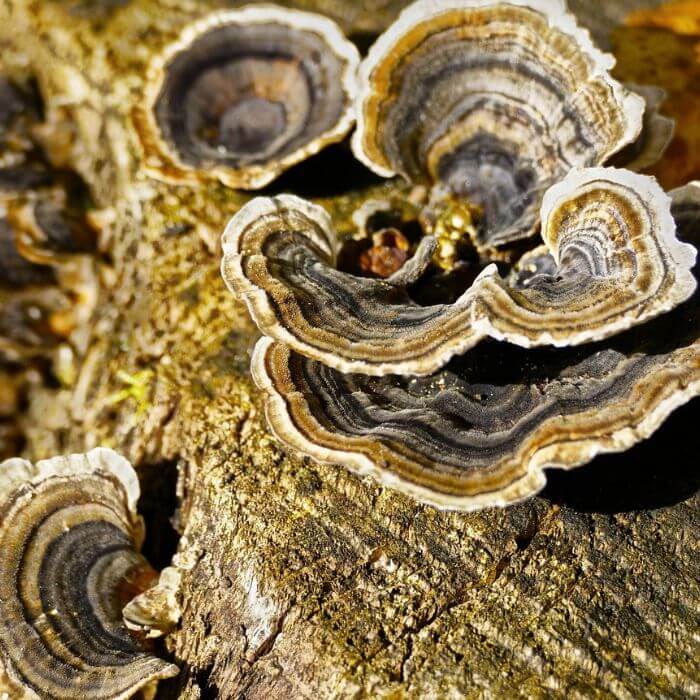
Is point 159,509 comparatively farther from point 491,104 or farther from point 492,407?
point 491,104

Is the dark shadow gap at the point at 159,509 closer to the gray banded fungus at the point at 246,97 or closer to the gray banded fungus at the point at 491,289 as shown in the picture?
the gray banded fungus at the point at 491,289

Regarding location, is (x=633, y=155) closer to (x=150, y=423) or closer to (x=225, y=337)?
(x=225, y=337)

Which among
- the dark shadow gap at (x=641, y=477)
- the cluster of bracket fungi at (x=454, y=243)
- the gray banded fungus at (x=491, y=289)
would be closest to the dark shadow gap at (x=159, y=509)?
the cluster of bracket fungi at (x=454, y=243)

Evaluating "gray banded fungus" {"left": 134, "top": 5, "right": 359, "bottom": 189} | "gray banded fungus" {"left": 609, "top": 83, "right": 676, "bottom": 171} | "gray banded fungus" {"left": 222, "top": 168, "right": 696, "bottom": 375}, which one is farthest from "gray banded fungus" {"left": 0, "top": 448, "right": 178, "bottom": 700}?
"gray banded fungus" {"left": 609, "top": 83, "right": 676, "bottom": 171}

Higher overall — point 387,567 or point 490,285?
point 490,285

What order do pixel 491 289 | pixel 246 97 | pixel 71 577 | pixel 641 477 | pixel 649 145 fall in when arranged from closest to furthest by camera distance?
pixel 491 289
pixel 641 477
pixel 71 577
pixel 649 145
pixel 246 97

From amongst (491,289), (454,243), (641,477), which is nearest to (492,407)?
(491,289)

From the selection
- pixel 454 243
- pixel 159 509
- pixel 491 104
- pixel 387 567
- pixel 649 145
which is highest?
pixel 491 104

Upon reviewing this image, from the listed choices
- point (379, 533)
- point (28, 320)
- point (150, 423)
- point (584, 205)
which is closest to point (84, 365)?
point (28, 320)
